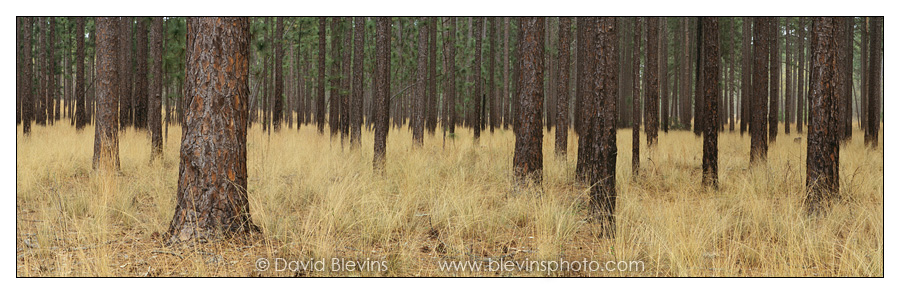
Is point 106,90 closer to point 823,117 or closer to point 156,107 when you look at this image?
point 156,107

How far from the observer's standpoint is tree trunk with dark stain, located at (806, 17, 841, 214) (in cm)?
505

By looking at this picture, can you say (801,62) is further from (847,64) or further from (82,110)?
(82,110)

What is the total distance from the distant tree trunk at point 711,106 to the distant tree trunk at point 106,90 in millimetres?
7504

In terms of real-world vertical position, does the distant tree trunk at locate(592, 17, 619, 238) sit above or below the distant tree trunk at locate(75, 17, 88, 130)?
below

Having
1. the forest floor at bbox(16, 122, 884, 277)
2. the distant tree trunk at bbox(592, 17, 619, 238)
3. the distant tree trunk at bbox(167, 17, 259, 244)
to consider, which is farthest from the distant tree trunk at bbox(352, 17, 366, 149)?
the distant tree trunk at bbox(167, 17, 259, 244)

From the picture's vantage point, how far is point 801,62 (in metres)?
20.6

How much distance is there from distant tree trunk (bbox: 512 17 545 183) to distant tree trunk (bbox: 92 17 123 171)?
5168 mm

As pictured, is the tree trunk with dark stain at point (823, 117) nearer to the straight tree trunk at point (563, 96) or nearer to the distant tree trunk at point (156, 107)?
the straight tree trunk at point (563, 96)

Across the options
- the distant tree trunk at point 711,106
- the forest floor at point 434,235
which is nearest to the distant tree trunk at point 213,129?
the forest floor at point 434,235

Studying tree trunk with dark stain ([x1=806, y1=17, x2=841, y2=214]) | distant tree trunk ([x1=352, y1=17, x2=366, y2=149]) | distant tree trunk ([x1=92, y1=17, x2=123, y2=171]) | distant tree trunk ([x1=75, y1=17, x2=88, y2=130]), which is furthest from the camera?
distant tree trunk ([x1=75, y1=17, x2=88, y2=130])

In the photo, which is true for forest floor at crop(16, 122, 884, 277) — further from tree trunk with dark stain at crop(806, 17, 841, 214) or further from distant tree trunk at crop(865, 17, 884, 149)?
distant tree trunk at crop(865, 17, 884, 149)

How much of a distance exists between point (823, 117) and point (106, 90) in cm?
822

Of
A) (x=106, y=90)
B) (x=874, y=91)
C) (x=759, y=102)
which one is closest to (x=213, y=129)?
(x=106, y=90)

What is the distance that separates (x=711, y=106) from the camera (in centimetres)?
741
